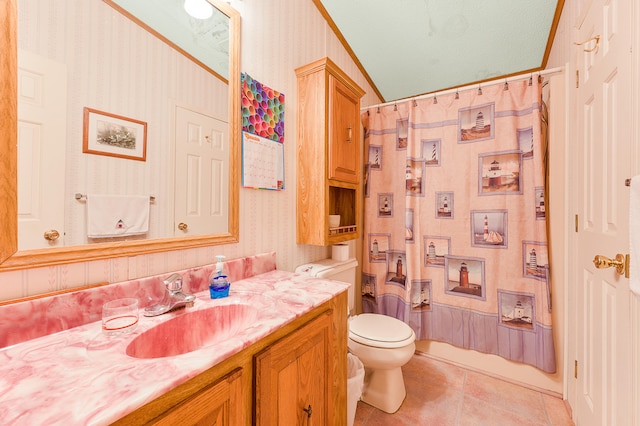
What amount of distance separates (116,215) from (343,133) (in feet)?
4.07

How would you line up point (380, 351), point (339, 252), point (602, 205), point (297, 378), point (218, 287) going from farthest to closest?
point (339, 252)
point (380, 351)
point (602, 205)
point (218, 287)
point (297, 378)

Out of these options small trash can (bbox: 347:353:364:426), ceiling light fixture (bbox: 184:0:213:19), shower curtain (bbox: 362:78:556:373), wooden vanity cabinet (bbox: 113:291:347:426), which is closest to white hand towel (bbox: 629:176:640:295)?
wooden vanity cabinet (bbox: 113:291:347:426)

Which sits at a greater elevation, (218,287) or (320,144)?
(320,144)

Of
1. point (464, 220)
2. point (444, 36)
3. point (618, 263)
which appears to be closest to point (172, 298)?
point (618, 263)

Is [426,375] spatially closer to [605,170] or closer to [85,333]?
[605,170]

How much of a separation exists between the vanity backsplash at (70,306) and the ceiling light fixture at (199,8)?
107cm

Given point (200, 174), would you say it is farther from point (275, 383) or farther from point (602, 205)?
point (602, 205)

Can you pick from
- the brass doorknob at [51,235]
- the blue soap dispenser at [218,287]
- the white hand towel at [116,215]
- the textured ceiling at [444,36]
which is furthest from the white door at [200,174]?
the textured ceiling at [444,36]

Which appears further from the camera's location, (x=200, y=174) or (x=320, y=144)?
(x=320, y=144)

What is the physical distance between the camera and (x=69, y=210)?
765 mm

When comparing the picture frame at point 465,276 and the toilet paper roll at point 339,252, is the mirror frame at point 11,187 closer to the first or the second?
the toilet paper roll at point 339,252

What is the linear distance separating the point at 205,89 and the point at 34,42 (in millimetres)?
507

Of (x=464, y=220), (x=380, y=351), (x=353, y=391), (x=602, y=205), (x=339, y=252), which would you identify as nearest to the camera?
(x=602, y=205)

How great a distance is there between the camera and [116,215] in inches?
33.9
